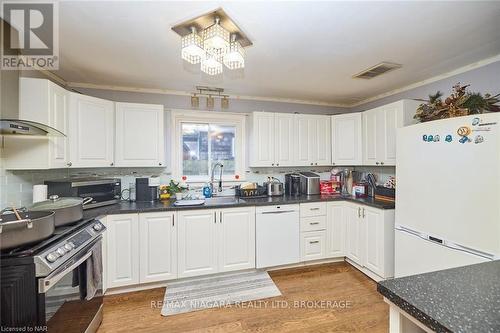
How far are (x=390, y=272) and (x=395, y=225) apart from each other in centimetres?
60

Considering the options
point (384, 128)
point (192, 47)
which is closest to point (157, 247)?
point (192, 47)

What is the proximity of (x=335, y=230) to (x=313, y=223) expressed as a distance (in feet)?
1.15

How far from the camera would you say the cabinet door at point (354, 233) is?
283 centimetres

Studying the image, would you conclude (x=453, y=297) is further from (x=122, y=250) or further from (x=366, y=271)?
(x=122, y=250)

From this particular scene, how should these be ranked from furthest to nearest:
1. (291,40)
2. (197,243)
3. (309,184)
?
(309,184), (197,243), (291,40)

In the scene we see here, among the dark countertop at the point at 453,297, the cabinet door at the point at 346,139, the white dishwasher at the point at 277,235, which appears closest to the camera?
the dark countertop at the point at 453,297

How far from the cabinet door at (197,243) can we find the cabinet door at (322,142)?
72.7 inches

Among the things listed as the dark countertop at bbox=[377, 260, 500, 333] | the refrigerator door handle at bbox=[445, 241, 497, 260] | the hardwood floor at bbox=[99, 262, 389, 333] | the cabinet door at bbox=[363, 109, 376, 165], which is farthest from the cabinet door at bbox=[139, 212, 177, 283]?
the cabinet door at bbox=[363, 109, 376, 165]

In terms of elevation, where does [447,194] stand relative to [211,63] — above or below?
below

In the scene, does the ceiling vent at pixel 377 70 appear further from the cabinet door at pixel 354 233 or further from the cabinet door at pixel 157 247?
the cabinet door at pixel 157 247

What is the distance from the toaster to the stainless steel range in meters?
2.53

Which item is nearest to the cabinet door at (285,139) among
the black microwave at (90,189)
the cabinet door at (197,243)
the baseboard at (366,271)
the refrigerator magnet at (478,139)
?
the cabinet door at (197,243)

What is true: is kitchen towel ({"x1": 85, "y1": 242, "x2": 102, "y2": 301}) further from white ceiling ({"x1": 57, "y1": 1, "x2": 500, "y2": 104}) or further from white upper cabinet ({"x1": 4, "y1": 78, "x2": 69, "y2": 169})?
white ceiling ({"x1": 57, "y1": 1, "x2": 500, "y2": 104})

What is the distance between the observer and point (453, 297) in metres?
0.77
